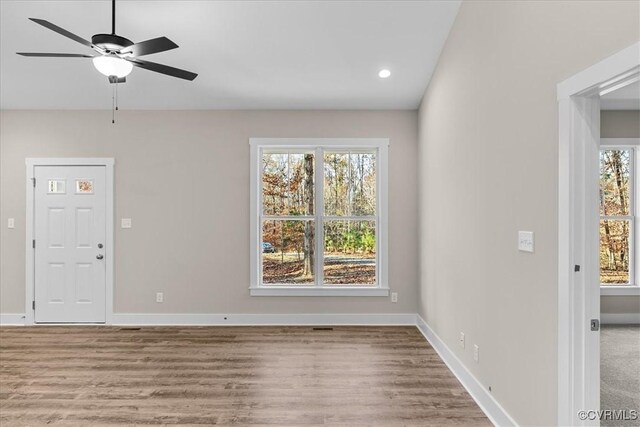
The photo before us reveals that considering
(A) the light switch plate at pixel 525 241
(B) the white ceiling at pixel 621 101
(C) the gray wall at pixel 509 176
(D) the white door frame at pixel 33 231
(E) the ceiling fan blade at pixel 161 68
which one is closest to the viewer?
(C) the gray wall at pixel 509 176

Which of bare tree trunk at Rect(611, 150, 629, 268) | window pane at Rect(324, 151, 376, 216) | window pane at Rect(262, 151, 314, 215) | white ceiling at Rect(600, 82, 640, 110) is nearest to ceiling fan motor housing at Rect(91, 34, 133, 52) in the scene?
window pane at Rect(262, 151, 314, 215)

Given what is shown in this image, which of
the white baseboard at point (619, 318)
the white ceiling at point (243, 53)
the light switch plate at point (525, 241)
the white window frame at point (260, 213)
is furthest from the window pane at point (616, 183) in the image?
the light switch plate at point (525, 241)

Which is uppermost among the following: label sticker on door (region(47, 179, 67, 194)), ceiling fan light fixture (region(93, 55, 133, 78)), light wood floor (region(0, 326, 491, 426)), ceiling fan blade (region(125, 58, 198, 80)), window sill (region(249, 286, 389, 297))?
ceiling fan blade (region(125, 58, 198, 80))

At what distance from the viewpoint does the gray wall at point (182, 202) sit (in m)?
4.86

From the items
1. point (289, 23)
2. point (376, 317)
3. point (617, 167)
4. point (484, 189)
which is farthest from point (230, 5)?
point (617, 167)

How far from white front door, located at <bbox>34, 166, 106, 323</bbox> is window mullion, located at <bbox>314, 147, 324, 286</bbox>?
107 inches

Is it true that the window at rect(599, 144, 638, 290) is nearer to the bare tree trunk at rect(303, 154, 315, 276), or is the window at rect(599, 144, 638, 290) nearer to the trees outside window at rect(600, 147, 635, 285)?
the trees outside window at rect(600, 147, 635, 285)

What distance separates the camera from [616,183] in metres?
4.90

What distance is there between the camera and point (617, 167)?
15.9 ft

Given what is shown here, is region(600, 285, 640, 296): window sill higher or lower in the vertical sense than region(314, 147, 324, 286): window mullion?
lower

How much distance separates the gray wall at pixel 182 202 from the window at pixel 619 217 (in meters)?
2.45

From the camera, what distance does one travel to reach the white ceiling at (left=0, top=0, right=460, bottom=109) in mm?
3295

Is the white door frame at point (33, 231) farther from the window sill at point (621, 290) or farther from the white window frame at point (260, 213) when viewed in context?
the window sill at point (621, 290)

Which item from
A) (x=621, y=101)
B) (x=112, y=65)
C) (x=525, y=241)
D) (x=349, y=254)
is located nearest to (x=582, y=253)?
(x=525, y=241)
